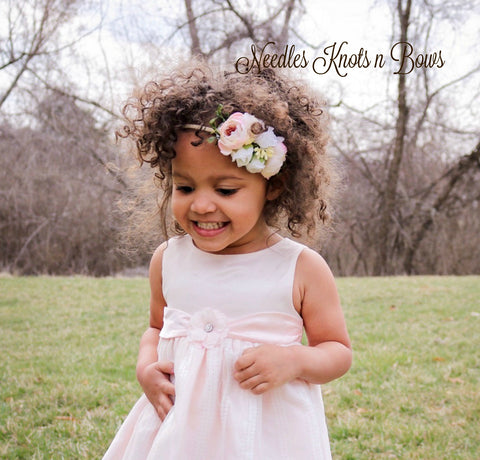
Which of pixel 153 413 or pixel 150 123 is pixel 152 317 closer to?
pixel 153 413

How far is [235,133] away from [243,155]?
0.06m

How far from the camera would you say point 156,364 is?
5.18ft

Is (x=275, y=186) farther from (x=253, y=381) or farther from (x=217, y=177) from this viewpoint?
(x=253, y=381)

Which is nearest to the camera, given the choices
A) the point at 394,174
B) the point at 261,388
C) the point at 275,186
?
the point at 261,388

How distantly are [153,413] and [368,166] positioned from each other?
507 inches

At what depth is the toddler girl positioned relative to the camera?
1.44 meters

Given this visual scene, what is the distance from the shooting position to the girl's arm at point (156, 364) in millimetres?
1515

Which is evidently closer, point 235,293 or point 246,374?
point 246,374

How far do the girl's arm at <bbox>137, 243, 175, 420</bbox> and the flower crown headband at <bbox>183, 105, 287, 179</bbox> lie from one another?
18.0 inches

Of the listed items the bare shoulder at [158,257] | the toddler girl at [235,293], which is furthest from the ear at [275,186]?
the bare shoulder at [158,257]

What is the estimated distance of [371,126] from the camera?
1344 cm

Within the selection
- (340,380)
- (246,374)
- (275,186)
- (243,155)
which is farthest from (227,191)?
(340,380)

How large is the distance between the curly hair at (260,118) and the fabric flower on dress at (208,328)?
36 centimetres

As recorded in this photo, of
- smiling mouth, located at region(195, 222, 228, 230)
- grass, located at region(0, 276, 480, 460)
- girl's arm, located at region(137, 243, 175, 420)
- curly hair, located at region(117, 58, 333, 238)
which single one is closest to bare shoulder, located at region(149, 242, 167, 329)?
girl's arm, located at region(137, 243, 175, 420)
